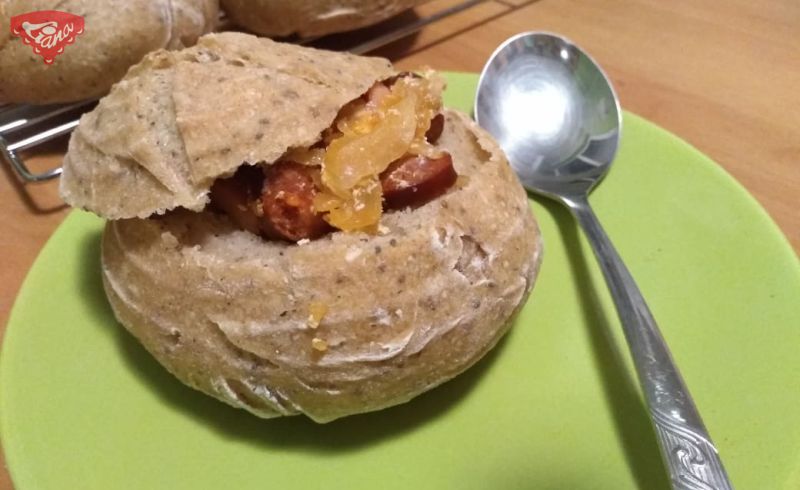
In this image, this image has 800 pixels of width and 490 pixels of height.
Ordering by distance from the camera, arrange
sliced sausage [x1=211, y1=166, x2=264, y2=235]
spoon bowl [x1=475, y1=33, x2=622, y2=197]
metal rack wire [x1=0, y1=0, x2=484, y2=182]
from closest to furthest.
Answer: sliced sausage [x1=211, y1=166, x2=264, y2=235], spoon bowl [x1=475, y1=33, x2=622, y2=197], metal rack wire [x1=0, y1=0, x2=484, y2=182]

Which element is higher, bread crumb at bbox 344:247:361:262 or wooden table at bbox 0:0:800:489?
bread crumb at bbox 344:247:361:262

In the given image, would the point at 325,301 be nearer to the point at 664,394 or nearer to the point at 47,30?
the point at 664,394

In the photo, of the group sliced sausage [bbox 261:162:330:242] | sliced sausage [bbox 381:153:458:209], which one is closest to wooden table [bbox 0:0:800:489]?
sliced sausage [bbox 261:162:330:242]

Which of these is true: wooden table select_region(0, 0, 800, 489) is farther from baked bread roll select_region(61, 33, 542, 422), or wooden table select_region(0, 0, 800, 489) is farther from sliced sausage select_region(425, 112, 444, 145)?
sliced sausage select_region(425, 112, 444, 145)

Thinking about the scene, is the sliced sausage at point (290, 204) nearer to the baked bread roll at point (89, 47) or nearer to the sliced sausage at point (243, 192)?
the sliced sausage at point (243, 192)

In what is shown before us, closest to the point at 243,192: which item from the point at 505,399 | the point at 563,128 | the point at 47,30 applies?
the point at 505,399

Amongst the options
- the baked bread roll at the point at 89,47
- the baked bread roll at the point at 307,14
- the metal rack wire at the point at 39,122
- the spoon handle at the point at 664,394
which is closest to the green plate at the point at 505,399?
the spoon handle at the point at 664,394

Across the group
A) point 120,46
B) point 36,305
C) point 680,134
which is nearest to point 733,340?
point 680,134

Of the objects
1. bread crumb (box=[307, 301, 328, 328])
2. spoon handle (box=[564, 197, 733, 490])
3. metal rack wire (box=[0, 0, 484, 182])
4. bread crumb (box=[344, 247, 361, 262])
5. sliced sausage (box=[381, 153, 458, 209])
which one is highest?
sliced sausage (box=[381, 153, 458, 209])
